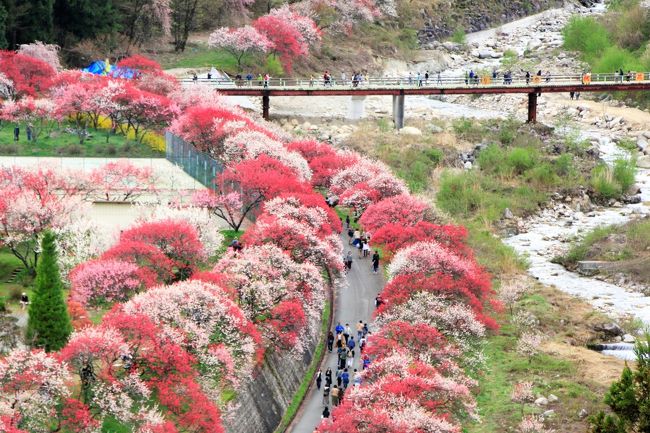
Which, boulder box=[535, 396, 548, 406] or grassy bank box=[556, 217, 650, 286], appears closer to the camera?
boulder box=[535, 396, 548, 406]

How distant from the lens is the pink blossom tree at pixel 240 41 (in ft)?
361

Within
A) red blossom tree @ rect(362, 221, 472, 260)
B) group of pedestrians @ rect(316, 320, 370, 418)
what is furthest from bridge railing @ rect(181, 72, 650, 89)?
group of pedestrians @ rect(316, 320, 370, 418)

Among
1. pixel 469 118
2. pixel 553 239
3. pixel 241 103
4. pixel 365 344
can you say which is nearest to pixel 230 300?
pixel 365 344

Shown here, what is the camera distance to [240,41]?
10988 cm

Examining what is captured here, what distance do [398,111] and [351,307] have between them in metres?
46.7

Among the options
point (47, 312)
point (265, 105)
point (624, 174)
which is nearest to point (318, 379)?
point (47, 312)

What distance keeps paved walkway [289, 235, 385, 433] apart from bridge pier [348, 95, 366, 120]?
3554 centimetres

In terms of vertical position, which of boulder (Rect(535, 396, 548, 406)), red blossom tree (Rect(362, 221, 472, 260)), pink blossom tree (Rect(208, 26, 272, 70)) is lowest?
boulder (Rect(535, 396, 548, 406))

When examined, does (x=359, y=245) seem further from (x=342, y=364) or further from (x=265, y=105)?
(x=265, y=105)

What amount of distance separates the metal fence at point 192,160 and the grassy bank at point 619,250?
64.8 ft

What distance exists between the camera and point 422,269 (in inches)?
2341

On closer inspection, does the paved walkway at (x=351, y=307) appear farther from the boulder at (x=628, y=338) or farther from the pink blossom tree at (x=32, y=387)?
the boulder at (x=628, y=338)

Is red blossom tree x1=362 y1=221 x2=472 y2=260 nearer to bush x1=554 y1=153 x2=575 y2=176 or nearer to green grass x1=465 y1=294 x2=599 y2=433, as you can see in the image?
green grass x1=465 y1=294 x2=599 y2=433

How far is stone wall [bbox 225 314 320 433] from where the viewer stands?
46.7m
